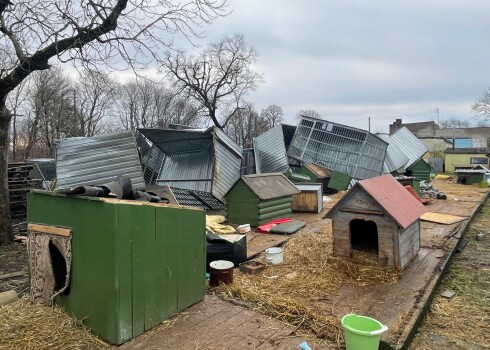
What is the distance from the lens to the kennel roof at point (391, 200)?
4.98 meters

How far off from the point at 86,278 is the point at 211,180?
30.4ft

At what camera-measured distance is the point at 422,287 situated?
4.63m

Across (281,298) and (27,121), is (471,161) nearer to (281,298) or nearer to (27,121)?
(281,298)

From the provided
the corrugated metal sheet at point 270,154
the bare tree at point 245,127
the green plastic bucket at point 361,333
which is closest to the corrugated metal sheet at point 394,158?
the corrugated metal sheet at point 270,154

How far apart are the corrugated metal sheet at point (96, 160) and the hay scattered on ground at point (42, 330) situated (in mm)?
6335

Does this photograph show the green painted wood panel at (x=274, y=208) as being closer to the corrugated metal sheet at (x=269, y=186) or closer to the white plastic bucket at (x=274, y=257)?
the corrugated metal sheet at (x=269, y=186)

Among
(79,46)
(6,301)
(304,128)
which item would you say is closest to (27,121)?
(304,128)

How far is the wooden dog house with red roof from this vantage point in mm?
4988

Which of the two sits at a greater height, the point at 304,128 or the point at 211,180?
the point at 304,128

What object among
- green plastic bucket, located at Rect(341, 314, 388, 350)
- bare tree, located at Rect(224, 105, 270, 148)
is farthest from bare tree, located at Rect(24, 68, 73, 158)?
green plastic bucket, located at Rect(341, 314, 388, 350)

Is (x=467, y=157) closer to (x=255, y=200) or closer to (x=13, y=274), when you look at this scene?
(x=255, y=200)

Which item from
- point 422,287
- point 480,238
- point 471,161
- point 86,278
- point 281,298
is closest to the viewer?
point 86,278

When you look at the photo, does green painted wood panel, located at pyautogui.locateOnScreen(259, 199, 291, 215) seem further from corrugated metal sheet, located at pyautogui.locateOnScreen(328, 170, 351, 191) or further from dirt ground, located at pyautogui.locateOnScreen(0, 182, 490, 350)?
corrugated metal sheet, located at pyautogui.locateOnScreen(328, 170, 351, 191)

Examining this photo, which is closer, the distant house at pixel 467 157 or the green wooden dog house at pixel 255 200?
the green wooden dog house at pixel 255 200
